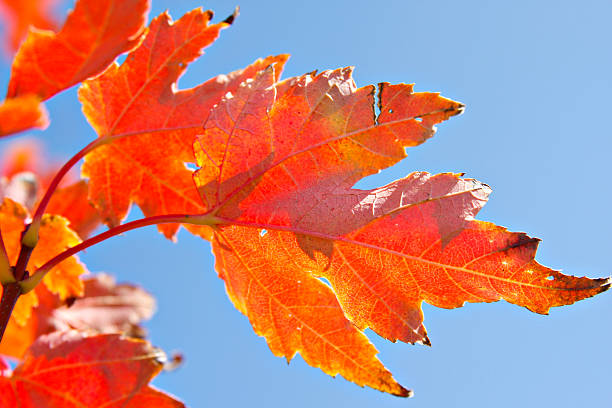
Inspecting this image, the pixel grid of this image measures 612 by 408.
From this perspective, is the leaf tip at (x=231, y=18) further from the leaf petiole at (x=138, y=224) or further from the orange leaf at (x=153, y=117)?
the leaf petiole at (x=138, y=224)

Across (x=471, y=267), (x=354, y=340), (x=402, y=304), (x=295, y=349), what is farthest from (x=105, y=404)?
(x=471, y=267)

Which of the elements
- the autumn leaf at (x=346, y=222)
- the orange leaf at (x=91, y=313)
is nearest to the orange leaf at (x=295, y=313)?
the autumn leaf at (x=346, y=222)

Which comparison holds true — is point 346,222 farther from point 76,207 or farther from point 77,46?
point 76,207

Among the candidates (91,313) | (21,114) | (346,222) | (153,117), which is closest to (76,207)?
(91,313)

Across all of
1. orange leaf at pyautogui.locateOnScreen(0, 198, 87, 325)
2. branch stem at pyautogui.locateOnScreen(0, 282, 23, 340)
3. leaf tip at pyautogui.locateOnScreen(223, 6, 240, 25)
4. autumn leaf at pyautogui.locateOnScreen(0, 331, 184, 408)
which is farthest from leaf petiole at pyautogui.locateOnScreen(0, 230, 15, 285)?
leaf tip at pyautogui.locateOnScreen(223, 6, 240, 25)

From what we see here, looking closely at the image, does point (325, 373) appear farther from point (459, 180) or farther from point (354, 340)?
point (459, 180)

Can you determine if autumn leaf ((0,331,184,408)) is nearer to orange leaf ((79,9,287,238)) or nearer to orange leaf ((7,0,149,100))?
orange leaf ((79,9,287,238))

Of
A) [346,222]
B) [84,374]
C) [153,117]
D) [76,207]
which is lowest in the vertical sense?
[84,374]
